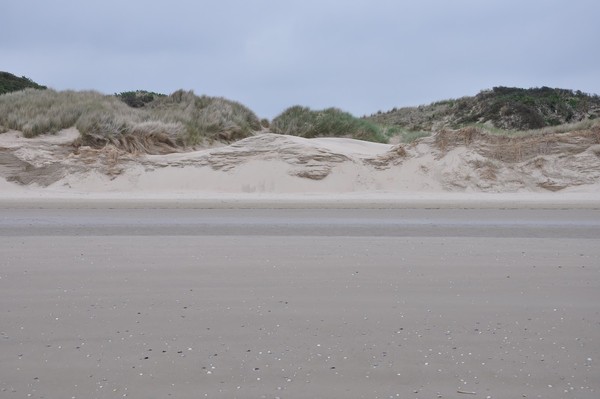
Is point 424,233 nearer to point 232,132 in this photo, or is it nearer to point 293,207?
point 293,207

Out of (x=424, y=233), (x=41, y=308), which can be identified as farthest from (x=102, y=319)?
(x=424, y=233)

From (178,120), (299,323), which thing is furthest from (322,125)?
(299,323)

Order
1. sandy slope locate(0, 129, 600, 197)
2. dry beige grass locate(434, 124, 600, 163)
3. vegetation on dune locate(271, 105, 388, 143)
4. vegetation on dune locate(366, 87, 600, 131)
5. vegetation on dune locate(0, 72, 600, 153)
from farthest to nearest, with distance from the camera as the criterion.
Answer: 1. vegetation on dune locate(366, 87, 600, 131)
2. vegetation on dune locate(271, 105, 388, 143)
3. vegetation on dune locate(0, 72, 600, 153)
4. dry beige grass locate(434, 124, 600, 163)
5. sandy slope locate(0, 129, 600, 197)

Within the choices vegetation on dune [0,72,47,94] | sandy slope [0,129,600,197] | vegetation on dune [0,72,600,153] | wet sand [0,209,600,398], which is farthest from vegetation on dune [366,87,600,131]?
wet sand [0,209,600,398]

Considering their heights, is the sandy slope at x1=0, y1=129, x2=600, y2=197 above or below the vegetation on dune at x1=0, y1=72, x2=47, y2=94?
below

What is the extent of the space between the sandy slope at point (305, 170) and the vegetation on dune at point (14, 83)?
83.7 feet

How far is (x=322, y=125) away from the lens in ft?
72.3

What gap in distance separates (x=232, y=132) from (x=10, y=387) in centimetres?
1792

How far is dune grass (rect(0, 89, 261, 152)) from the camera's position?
56.7ft

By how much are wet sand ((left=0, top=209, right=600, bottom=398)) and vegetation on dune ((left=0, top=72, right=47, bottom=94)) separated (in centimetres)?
3458

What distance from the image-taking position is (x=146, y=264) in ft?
19.7

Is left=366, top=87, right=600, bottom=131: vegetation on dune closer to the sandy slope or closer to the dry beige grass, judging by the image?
the dry beige grass

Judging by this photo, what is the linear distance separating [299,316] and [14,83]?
40734mm

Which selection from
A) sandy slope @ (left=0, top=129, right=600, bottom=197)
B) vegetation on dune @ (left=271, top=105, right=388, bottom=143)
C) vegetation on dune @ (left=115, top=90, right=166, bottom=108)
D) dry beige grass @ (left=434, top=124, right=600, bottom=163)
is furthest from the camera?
vegetation on dune @ (left=115, top=90, right=166, bottom=108)
